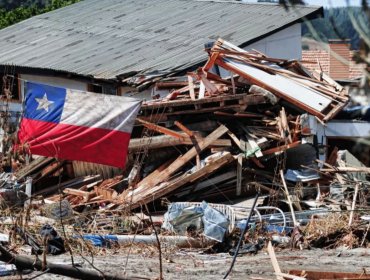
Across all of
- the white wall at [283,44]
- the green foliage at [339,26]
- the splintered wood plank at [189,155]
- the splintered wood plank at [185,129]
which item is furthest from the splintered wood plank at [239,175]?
the green foliage at [339,26]

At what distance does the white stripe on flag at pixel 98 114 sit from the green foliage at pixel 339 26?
45.6 ft

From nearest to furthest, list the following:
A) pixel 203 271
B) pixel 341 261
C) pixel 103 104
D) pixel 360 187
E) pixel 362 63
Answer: pixel 362 63
pixel 203 271
pixel 341 261
pixel 360 187
pixel 103 104

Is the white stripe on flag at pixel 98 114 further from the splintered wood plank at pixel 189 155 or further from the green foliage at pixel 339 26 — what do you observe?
the green foliage at pixel 339 26

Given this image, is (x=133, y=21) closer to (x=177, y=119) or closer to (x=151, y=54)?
(x=151, y=54)

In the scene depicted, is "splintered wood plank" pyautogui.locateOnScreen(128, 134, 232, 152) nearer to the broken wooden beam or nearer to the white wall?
the white wall

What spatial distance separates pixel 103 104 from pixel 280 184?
3833mm

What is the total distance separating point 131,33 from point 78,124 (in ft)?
34.9

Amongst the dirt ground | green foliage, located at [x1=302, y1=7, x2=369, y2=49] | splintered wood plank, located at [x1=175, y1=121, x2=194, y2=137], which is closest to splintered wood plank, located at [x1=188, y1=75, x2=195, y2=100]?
splintered wood plank, located at [x1=175, y1=121, x2=194, y2=137]

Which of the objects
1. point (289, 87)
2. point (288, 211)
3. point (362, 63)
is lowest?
point (288, 211)

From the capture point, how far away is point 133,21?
29391 millimetres

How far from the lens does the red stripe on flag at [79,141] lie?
17.6 m

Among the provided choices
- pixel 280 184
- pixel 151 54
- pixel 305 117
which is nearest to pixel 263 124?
pixel 305 117

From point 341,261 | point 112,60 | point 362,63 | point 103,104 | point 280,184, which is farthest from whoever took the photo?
point 112,60

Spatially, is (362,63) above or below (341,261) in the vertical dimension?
above
